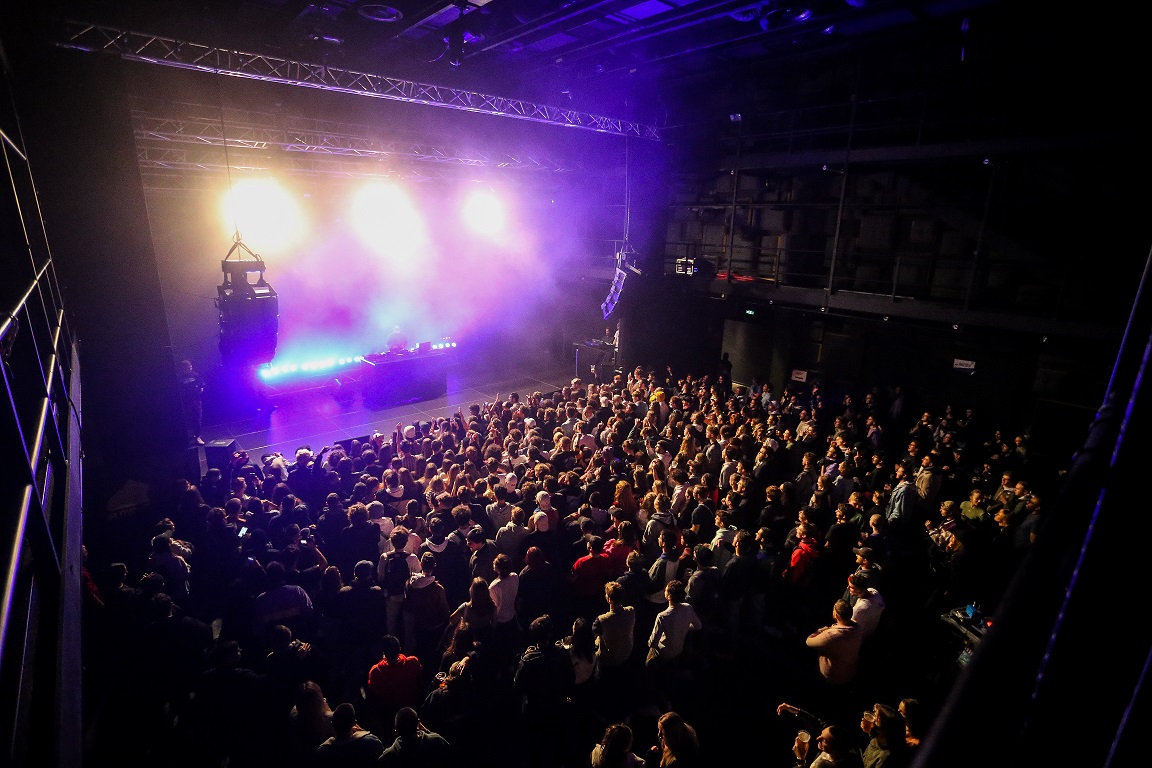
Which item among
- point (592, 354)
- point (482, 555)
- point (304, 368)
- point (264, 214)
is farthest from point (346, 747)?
point (264, 214)

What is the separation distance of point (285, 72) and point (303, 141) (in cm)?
590

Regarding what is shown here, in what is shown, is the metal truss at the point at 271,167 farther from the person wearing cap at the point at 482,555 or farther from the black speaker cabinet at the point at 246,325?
the person wearing cap at the point at 482,555

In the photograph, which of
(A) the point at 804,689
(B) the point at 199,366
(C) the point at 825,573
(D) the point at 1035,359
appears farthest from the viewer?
(B) the point at 199,366

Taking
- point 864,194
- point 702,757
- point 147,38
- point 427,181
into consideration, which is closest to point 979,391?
point 864,194

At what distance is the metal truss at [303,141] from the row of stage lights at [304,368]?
6.01 meters

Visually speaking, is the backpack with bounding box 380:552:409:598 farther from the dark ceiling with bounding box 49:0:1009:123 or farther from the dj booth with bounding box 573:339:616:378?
the dj booth with bounding box 573:339:616:378

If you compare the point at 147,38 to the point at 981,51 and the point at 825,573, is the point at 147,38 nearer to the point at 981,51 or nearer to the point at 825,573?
the point at 825,573

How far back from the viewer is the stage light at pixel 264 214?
16.3 meters

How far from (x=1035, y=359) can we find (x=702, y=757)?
9623 millimetres

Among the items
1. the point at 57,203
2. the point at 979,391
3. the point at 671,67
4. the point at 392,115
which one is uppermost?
the point at 671,67

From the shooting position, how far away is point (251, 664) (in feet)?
14.1

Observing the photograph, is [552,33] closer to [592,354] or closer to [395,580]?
[395,580]

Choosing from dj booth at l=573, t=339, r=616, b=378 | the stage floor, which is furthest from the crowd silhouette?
dj booth at l=573, t=339, r=616, b=378

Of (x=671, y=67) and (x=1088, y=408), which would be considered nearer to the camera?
(x=1088, y=408)
